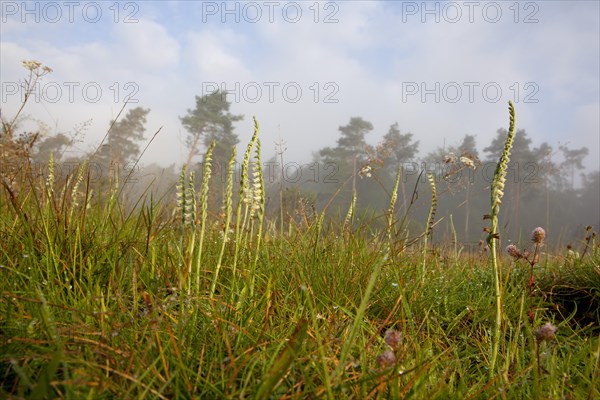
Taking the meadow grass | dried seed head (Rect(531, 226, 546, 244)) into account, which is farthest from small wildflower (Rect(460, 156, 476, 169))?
dried seed head (Rect(531, 226, 546, 244))

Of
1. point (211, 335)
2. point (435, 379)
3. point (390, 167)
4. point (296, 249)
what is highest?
point (390, 167)

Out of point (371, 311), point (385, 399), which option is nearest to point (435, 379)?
point (385, 399)

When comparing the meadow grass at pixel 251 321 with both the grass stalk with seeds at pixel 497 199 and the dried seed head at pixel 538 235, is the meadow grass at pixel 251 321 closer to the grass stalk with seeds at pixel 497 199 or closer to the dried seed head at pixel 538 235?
the grass stalk with seeds at pixel 497 199

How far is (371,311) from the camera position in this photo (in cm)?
303

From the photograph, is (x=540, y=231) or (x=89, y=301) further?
(x=540, y=231)

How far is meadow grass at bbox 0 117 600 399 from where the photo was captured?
158cm

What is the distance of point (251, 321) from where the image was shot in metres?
2.25

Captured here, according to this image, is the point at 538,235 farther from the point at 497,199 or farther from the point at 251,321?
the point at 251,321

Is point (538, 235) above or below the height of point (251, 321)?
above

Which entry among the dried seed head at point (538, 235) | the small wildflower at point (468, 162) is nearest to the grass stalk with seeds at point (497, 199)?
the dried seed head at point (538, 235)

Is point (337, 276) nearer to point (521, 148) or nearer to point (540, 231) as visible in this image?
point (540, 231)

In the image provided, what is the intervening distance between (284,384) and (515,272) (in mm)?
3344

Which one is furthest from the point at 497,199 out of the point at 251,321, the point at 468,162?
the point at 468,162

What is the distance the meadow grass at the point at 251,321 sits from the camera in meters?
1.58
